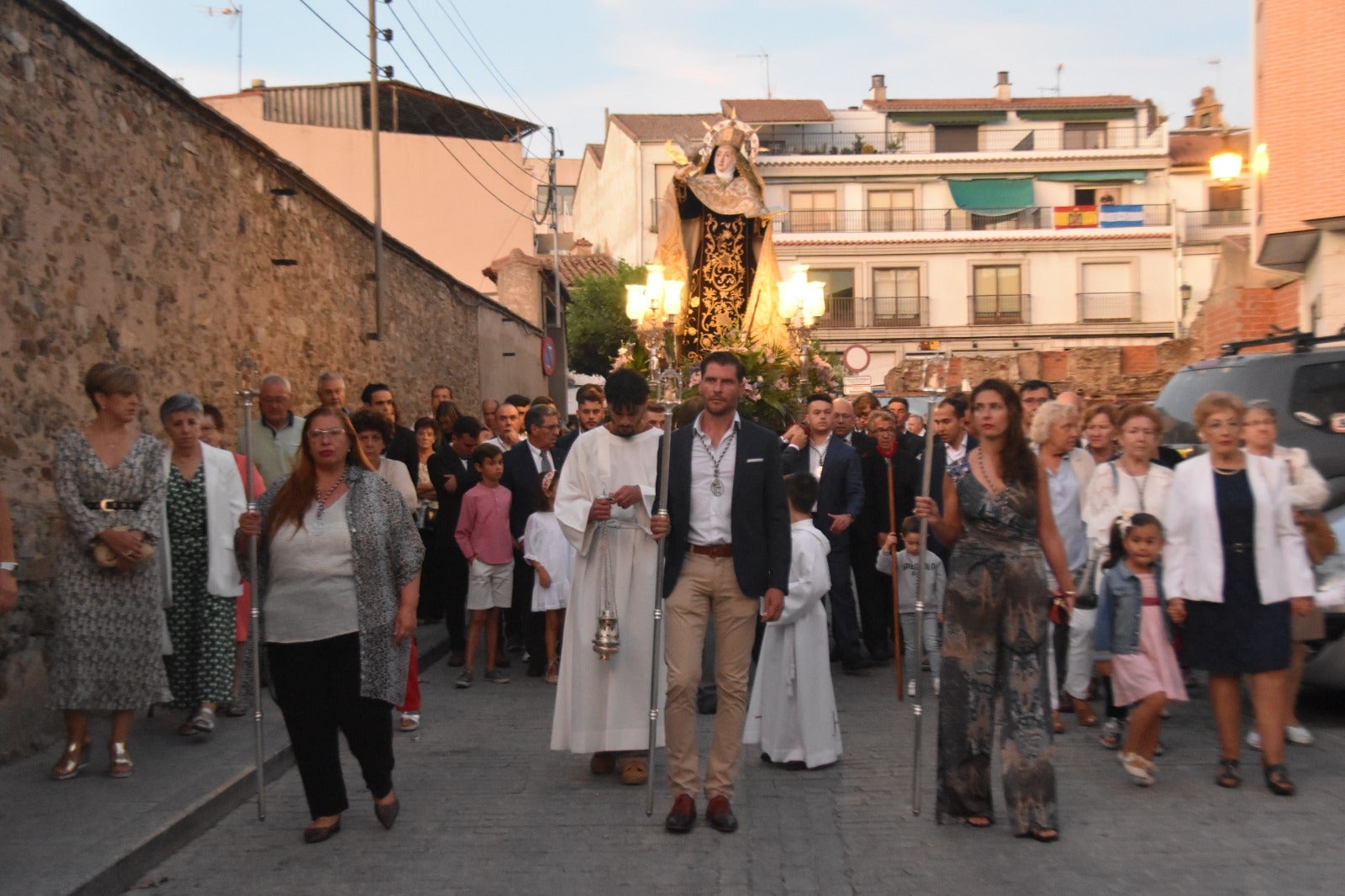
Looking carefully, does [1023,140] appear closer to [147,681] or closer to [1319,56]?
[1319,56]

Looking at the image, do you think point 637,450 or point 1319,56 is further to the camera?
point 1319,56

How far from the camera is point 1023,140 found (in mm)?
54031

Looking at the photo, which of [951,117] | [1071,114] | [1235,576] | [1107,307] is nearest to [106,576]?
[1235,576]

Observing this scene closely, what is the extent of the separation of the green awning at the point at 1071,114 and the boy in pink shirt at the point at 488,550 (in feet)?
159

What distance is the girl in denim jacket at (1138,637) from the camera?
6562 millimetres

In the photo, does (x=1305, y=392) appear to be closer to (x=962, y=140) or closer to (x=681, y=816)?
(x=681, y=816)

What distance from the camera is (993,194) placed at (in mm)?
52094

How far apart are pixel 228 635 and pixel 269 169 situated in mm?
5606

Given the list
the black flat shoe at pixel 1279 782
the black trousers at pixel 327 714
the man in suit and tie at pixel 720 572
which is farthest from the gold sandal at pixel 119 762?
the black flat shoe at pixel 1279 782

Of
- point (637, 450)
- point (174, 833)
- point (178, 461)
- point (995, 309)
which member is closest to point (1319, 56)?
point (637, 450)

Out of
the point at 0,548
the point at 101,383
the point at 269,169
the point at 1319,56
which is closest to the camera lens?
the point at 0,548

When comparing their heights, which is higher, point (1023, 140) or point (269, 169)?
point (1023, 140)

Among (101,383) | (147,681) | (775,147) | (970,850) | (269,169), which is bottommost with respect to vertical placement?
(970,850)

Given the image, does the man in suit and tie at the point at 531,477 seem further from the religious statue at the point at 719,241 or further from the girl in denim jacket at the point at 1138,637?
the religious statue at the point at 719,241
